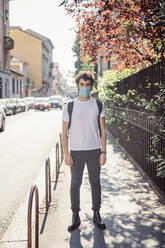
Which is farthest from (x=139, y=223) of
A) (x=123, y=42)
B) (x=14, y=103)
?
(x=14, y=103)

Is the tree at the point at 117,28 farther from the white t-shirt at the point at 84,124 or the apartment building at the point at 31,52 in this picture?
the apartment building at the point at 31,52

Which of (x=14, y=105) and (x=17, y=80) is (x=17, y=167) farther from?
(x=17, y=80)

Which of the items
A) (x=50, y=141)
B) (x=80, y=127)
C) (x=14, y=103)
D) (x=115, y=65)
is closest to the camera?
(x=80, y=127)

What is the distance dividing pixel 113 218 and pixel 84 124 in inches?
53.0

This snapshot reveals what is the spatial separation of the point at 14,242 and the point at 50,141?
29.5 ft

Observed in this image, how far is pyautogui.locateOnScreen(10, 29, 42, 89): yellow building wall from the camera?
→ 77.1 meters

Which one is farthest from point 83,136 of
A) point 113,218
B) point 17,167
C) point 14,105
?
point 14,105

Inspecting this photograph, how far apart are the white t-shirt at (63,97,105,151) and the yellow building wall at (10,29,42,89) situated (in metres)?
73.8

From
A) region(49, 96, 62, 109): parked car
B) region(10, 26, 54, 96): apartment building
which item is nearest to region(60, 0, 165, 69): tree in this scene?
region(49, 96, 62, 109): parked car

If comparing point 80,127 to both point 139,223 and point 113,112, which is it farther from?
point 113,112

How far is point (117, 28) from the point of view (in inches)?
352

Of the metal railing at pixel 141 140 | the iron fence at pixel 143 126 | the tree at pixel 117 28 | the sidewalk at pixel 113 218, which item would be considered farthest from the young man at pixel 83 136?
the tree at pixel 117 28

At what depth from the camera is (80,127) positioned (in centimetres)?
403

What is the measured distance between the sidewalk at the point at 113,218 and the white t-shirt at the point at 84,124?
3.28 feet
